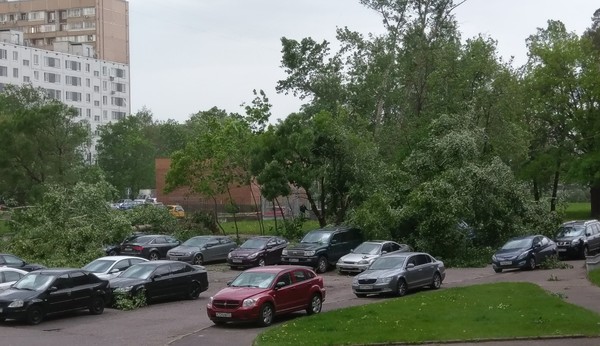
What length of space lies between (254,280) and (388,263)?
743cm

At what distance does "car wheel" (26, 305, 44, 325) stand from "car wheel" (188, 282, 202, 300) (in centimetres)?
600

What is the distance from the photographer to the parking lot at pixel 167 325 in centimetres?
2012

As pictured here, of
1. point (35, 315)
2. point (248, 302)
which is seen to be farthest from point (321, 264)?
point (35, 315)

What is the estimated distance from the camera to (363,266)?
35125mm

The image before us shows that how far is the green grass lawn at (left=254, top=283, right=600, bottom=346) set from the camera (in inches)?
726

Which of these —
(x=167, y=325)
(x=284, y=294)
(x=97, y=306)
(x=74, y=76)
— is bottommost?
(x=167, y=325)

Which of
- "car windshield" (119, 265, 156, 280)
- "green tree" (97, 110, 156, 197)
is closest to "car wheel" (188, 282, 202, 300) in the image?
"car windshield" (119, 265, 156, 280)

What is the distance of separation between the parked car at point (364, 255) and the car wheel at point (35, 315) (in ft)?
50.3

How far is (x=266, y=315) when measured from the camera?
71.1 ft

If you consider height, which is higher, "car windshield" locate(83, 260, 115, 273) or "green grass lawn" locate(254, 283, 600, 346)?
"car windshield" locate(83, 260, 115, 273)

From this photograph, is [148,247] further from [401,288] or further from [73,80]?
[73,80]

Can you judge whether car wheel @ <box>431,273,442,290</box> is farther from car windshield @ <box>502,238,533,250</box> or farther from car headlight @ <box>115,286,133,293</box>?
car headlight @ <box>115,286,133,293</box>

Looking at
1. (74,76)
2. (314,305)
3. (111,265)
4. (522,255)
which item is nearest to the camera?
(314,305)

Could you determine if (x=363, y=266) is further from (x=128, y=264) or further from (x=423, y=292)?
(x=128, y=264)
